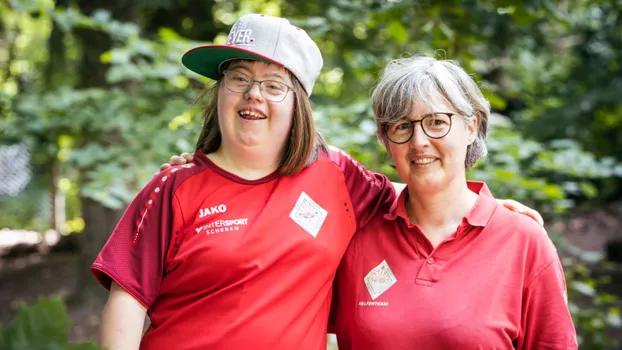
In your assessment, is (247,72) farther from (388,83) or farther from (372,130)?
(372,130)

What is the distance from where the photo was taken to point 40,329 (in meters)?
0.67

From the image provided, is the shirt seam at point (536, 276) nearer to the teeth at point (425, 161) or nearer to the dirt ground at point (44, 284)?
the teeth at point (425, 161)

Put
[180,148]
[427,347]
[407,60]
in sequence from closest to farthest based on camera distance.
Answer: [427,347] < [407,60] < [180,148]

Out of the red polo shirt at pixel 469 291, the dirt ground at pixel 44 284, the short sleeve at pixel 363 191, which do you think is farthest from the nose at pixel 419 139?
the dirt ground at pixel 44 284

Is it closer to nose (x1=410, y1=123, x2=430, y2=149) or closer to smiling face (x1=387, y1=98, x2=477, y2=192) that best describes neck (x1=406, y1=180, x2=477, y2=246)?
smiling face (x1=387, y1=98, x2=477, y2=192)

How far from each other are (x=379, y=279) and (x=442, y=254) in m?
0.23

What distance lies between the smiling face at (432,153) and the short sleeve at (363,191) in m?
0.28

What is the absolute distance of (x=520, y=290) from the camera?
74.3 inches

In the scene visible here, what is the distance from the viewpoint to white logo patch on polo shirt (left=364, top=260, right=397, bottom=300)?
79.4 inches

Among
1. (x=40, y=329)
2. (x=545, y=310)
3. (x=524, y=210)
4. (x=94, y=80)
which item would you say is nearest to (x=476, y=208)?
(x=524, y=210)

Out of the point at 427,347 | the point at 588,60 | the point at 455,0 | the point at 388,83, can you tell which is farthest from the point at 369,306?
the point at 588,60

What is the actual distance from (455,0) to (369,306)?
1.99 meters

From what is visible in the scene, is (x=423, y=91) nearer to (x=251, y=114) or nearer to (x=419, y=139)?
(x=419, y=139)

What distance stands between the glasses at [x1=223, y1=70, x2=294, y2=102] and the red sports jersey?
0.27 metres
